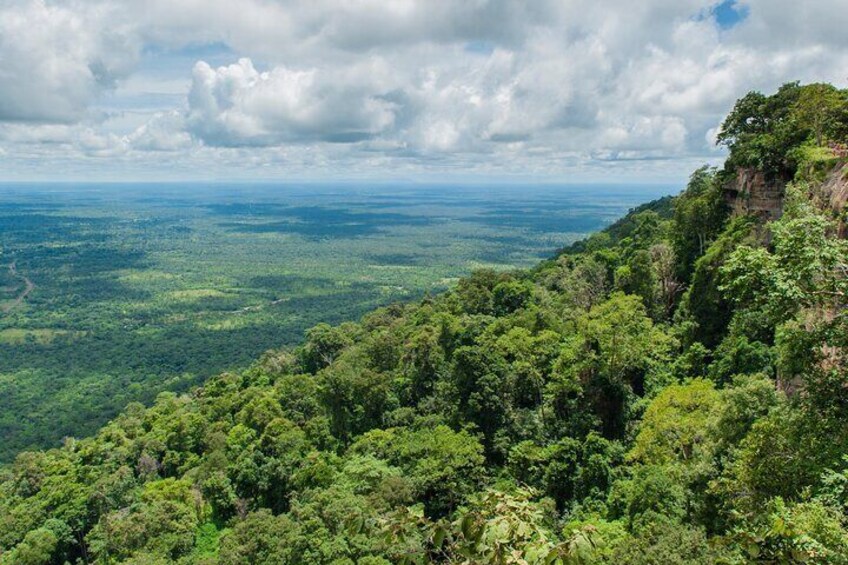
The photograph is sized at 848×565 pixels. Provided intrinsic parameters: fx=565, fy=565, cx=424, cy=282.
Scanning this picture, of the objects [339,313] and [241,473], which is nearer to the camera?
[241,473]

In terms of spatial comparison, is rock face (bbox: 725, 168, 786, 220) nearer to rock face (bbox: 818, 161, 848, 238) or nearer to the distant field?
rock face (bbox: 818, 161, 848, 238)

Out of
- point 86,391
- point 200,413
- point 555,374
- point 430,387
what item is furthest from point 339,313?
point 555,374

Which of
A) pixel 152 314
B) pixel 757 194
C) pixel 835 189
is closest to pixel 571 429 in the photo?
pixel 835 189

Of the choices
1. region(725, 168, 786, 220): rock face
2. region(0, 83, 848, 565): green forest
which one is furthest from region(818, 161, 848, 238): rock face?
region(725, 168, 786, 220): rock face

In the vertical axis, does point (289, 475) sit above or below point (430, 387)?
below

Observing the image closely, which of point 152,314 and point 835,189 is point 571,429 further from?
point 152,314

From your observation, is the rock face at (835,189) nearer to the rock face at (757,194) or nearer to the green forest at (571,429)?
the green forest at (571,429)

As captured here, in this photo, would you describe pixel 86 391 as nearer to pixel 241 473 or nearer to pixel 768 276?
pixel 241 473
